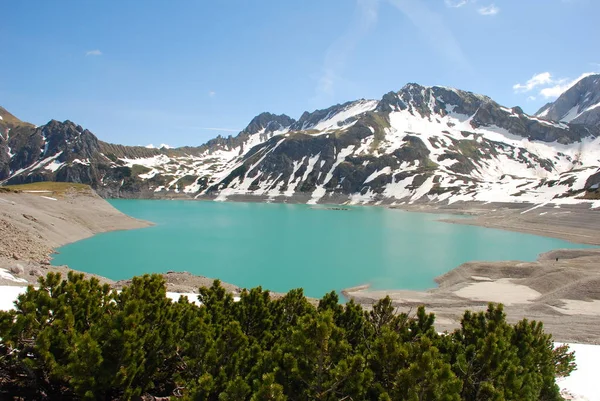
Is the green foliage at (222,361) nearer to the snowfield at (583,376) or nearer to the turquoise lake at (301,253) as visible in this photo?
the snowfield at (583,376)

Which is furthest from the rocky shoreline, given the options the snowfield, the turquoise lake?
the snowfield

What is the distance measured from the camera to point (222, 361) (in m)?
8.30

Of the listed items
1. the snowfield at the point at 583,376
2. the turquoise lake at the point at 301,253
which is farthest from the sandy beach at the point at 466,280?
the turquoise lake at the point at 301,253

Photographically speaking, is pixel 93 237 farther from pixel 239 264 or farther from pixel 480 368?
pixel 480 368

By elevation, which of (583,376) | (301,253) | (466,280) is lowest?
(301,253)

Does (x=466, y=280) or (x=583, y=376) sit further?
(x=466, y=280)

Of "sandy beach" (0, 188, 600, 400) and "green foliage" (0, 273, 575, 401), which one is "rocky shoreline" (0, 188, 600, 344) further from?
"green foliage" (0, 273, 575, 401)

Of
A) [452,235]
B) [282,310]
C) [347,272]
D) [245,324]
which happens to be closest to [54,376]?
[245,324]

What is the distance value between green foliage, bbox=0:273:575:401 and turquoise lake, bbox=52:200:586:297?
28.1 metres

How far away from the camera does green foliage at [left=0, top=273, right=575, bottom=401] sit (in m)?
6.98

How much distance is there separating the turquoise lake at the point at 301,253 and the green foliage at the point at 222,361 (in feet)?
92.3

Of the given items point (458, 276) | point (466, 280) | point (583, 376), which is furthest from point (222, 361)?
point (458, 276)

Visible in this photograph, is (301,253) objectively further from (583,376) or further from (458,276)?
(583,376)

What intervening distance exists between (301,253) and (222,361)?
5092 cm
